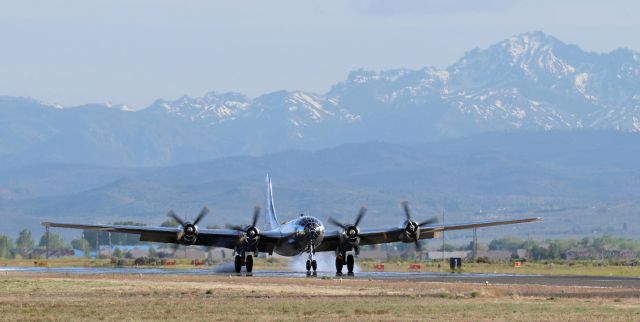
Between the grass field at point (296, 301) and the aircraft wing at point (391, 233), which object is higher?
the aircraft wing at point (391, 233)

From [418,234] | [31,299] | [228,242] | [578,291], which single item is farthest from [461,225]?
[31,299]

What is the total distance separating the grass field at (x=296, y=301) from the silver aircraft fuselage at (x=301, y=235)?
44.3 feet

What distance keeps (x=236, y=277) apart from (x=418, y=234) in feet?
44.8

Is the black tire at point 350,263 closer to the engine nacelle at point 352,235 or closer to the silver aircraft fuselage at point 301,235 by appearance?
the engine nacelle at point 352,235

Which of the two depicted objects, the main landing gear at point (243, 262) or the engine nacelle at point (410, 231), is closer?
the engine nacelle at point (410, 231)

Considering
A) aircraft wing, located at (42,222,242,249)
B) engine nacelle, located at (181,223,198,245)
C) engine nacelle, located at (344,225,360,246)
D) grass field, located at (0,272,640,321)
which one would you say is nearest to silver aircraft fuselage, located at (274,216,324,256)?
engine nacelle, located at (344,225,360,246)

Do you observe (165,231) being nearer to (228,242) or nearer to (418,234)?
(228,242)

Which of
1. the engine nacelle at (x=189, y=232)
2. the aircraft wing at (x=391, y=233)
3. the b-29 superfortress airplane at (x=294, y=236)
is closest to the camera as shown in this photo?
the engine nacelle at (x=189, y=232)

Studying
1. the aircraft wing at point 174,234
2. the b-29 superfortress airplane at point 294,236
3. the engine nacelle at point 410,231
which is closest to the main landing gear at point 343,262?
the b-29 superfortress airplane at point 294,236

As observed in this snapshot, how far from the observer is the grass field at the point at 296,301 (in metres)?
52.4

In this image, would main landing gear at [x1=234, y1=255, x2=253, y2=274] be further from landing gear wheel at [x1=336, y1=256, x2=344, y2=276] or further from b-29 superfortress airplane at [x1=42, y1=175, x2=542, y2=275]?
landing gear wheel at [x1=336, y1=256, x2=344, y2=276]

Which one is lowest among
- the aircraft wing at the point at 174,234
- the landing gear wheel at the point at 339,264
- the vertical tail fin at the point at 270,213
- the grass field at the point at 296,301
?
the grass field at the point at 296,301

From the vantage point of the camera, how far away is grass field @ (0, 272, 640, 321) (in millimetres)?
52438

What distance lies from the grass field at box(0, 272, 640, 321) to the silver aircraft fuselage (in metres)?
13.5
